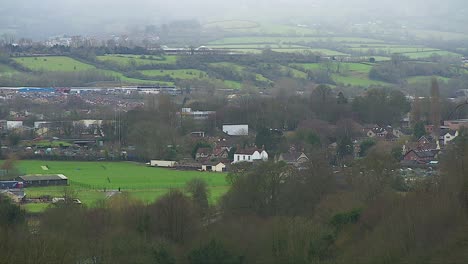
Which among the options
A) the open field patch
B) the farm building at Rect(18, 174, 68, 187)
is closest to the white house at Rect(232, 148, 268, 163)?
the farm building at Rect(18, 174, 68, 187)

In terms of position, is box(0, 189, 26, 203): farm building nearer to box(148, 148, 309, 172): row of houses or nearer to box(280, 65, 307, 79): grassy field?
box(148, 148, 309, 172): row of houses

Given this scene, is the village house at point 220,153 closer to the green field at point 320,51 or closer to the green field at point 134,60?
the green field at point 134,60

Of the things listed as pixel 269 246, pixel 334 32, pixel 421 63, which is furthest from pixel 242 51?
pixel 269 246

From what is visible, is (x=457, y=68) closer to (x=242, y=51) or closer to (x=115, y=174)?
(x=242, y=51)

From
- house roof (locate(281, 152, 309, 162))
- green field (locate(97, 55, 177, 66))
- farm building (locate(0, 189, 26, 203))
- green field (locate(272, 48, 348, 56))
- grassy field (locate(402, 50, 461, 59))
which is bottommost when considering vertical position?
green field (locate(272, 48, 348, 56))

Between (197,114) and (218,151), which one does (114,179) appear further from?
(197,114)

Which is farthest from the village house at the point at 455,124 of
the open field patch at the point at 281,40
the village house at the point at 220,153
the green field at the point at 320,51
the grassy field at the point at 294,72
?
the open field patch at the point at 281,40
